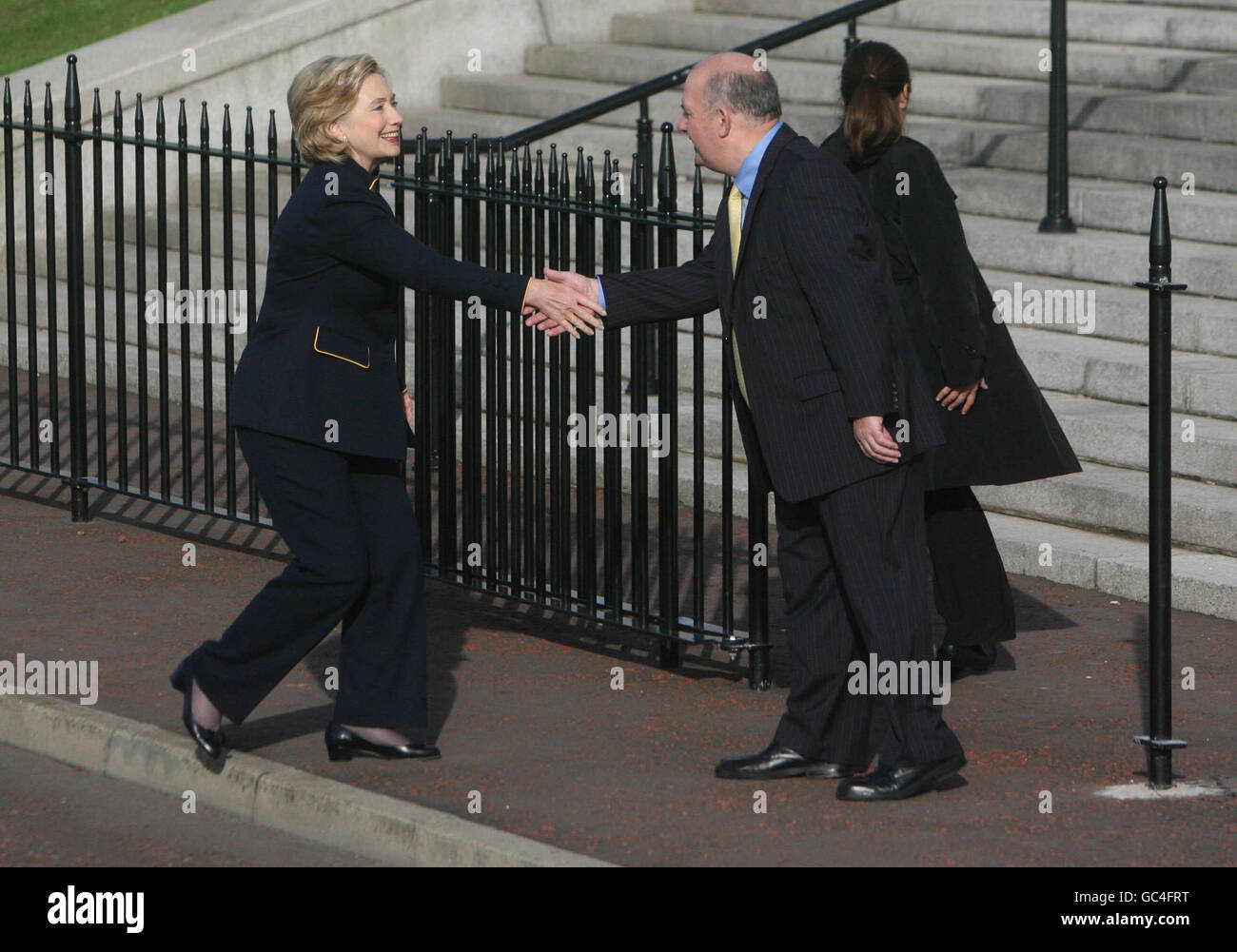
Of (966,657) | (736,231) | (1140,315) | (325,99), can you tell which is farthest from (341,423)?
(1140,315)

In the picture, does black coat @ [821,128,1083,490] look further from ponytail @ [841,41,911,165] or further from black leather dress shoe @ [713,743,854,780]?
black leather dress shoe @ [713,743,854,780]

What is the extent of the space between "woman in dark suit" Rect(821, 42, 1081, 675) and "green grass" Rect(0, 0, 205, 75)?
374 inches

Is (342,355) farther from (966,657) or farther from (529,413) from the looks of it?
(966,657)

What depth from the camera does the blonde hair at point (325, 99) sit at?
5949 millimetres

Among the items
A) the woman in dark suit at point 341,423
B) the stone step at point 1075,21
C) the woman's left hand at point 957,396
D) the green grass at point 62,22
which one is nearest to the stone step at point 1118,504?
the woman's left hand at point 957,396

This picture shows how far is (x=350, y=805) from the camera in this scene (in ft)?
19.2

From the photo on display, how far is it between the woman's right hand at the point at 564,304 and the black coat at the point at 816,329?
479mm

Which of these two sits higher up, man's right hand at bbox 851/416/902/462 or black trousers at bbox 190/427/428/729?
man's right hand at bbox 851/416/902/462

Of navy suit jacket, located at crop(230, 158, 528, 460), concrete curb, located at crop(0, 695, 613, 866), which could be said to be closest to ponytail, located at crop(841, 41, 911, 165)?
navy suit jacket, located at crop(230, 158, 528, 460)

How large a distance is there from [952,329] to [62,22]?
10.5 metres

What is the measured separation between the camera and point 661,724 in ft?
21.9

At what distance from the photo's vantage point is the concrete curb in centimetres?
556
